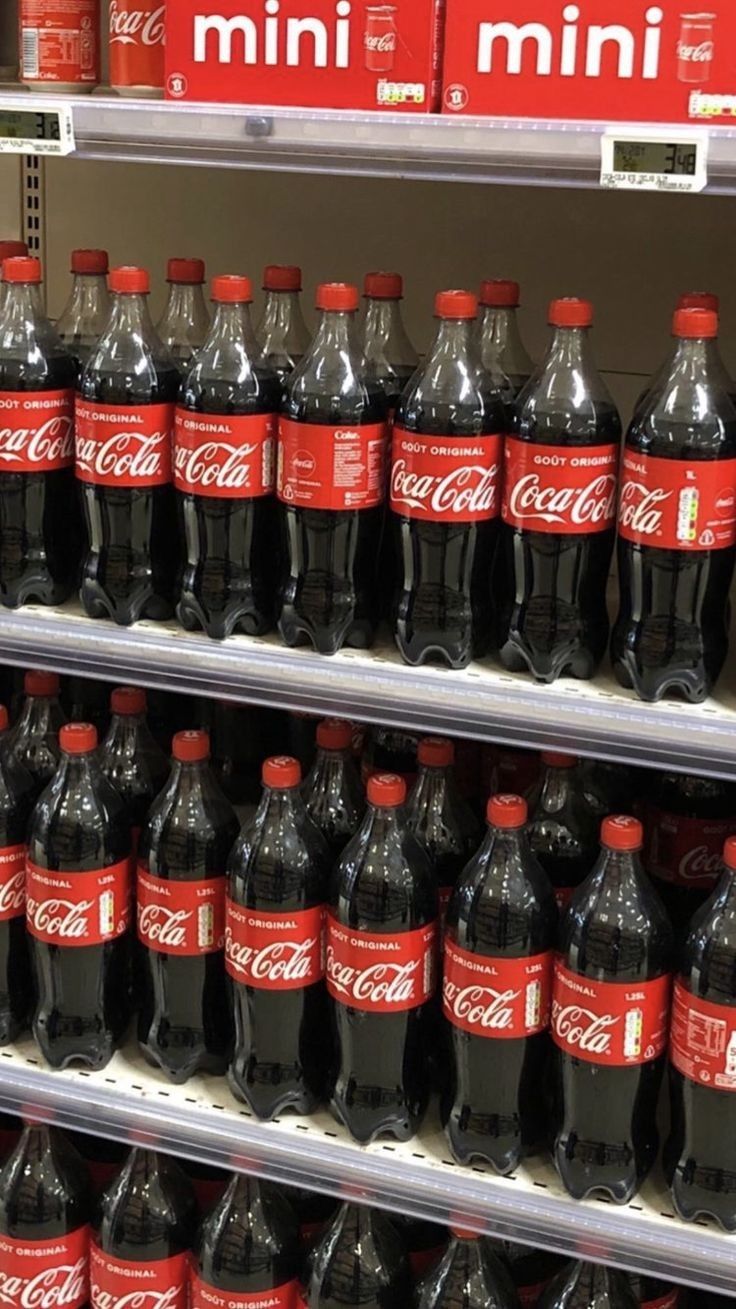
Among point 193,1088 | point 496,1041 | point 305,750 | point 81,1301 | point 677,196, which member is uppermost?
point 677,196

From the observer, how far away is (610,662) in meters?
1.78

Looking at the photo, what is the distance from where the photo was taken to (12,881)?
1966 mm

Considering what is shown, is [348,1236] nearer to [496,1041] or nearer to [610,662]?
[496,1041]

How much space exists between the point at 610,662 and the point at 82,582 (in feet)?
2.22

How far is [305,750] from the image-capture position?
2205mm

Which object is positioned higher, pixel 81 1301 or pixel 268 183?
pixel 268 183

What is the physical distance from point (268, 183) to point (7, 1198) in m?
1.56

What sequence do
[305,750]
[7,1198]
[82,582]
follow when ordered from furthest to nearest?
[305,750], [7,1198], [82,582]

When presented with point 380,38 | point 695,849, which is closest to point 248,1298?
point 695,849

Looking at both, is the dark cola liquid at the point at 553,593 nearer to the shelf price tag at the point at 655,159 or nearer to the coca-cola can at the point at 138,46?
the shelf price tag at the point at 655,159

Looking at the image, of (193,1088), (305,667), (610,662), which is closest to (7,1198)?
(193,1088)

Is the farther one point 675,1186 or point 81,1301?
point 81,1301

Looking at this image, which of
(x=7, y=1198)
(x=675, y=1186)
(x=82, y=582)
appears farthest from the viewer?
(x=7, y=1198)

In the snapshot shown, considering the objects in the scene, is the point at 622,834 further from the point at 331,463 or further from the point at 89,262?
the point at 89,262
